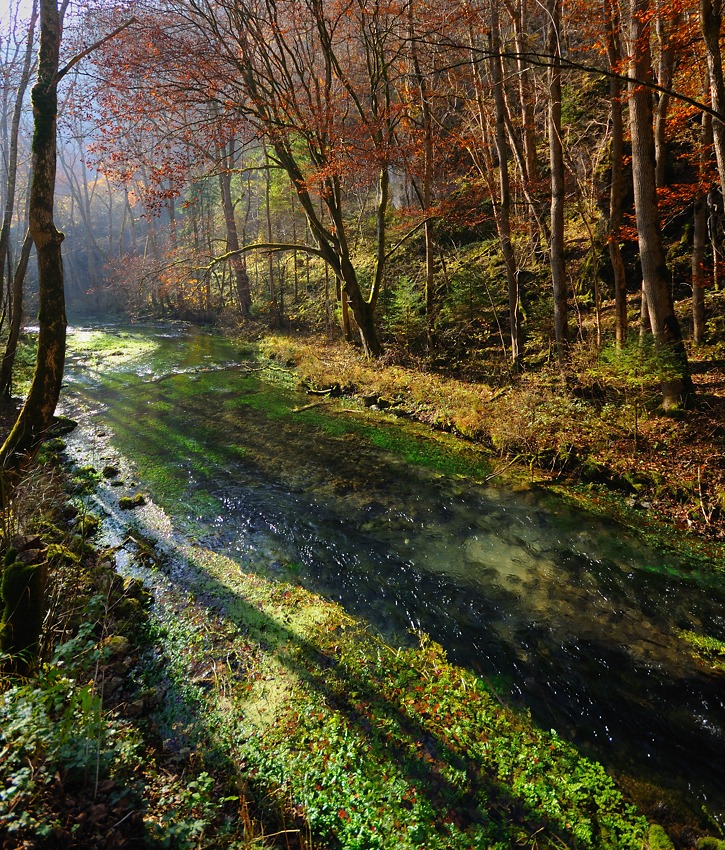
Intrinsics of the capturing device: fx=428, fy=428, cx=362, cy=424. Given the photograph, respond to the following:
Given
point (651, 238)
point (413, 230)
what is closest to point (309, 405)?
point (413, 230)

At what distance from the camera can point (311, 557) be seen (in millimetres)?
5730

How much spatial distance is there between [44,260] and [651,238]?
9374mm

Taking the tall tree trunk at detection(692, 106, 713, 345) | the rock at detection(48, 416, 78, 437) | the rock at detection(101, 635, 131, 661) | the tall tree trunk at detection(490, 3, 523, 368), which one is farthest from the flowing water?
the tall tree trunk at detection(692, 106, 713, 345)

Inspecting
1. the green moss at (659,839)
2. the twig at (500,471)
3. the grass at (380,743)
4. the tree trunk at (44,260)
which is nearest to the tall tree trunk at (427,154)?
the twig at (500,471)

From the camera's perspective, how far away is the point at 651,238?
23.1ft

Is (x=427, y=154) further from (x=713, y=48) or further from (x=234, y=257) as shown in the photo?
(x=234, y=257)

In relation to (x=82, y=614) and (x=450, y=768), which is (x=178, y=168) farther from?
(x=450, y=768)

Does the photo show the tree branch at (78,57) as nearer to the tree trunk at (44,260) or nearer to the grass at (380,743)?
the tree trunk at (44,260)

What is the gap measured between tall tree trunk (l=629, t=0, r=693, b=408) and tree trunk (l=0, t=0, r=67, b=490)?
28.5ft

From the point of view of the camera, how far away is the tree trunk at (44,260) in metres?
6.03

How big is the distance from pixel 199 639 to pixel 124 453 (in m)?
5.97

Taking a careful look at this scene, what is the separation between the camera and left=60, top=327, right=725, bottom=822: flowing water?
3623 mm

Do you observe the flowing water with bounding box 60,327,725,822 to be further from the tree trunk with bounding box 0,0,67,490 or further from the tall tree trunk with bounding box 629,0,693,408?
the tall tree trunk with bounding box 629,0,693,408

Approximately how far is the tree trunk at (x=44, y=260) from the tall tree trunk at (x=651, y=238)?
868 cm
